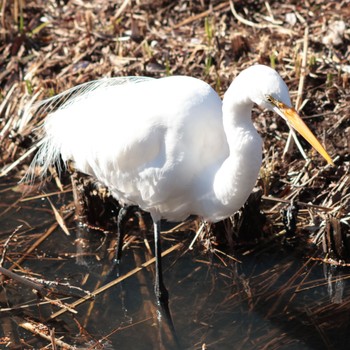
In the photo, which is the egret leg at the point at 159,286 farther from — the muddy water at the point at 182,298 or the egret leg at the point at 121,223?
the egret leg at the point at 121,223

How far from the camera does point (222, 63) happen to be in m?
5.45

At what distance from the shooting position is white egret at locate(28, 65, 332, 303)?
3.30m

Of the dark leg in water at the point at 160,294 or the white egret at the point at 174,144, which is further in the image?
the dark leg in water at the point at 160,294

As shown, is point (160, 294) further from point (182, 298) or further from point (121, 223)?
point (121, 223)

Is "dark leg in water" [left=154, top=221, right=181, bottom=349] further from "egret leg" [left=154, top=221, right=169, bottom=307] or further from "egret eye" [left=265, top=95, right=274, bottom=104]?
"egret eye" [left=265, top=95, right=274, bottom=104]

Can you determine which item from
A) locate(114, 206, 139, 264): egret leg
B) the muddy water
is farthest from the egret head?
locate(114, 206, 139, 264): egret leg

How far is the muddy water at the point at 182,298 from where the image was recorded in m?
3.57

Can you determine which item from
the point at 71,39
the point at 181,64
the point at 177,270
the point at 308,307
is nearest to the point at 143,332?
the point at 177,270

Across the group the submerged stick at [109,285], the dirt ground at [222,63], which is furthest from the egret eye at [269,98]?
the submerged stick at [109,285]

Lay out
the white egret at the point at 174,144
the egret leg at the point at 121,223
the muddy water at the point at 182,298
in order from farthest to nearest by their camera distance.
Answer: the egret leg at the point at 121,223
the muddy water at the point at 182,298
the white egret at the point at 174,144

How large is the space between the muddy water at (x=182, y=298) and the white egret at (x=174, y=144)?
0.23 meters

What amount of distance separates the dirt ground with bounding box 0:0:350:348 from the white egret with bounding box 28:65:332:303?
0.63 meters

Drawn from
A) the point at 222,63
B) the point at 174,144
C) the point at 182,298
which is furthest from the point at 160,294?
the point at 222,63

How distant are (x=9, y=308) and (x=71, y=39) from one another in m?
2.89
